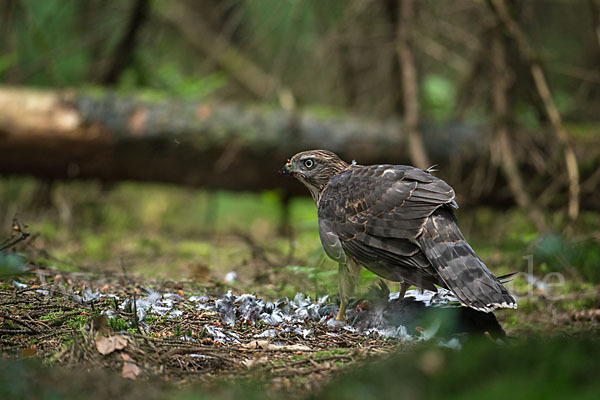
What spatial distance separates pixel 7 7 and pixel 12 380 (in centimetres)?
663

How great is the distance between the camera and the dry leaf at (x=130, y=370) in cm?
280

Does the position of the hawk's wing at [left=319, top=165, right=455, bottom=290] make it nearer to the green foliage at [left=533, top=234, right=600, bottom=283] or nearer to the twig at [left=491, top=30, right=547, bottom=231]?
the green foliage at [left=533, top=234, right=600, bottom=283]

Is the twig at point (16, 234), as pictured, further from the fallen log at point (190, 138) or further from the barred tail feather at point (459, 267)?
the fallen log at point (190, 138)

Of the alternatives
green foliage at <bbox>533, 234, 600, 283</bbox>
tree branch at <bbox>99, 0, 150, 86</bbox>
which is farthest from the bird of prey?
tree branch at <bbox>99, 0, 150, 86</bbox>

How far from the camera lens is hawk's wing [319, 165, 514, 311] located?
12.1ft

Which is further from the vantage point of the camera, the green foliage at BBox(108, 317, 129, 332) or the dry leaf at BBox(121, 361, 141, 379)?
the green foliage at BBox(108, 317, 129, 332)

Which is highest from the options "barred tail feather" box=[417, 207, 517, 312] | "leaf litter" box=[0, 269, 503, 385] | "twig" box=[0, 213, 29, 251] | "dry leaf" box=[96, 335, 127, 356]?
"barred tail feather" box=[417, 207, 517, 312]

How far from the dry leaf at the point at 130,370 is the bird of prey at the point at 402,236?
5.34 ft

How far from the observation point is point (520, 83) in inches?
282

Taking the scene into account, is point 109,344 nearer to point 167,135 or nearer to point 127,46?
point 167,135

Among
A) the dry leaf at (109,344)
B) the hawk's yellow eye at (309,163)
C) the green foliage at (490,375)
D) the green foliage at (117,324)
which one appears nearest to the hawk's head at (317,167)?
the hawk's yellow eye at (309,163)

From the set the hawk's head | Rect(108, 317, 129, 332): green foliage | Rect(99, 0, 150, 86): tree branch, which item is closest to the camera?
Result: Rect(108, 317, 129, 332): green foliage

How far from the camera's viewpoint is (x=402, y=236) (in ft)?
12.8

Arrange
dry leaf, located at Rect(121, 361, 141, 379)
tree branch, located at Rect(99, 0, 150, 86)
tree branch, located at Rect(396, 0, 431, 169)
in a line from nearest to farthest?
dry leaf, located at Rect(121, 361, 141, 379)
tree branch, located at Rect(396, 0, 431, 169)
tree branch, located at Rect(99, 0, 150, 86)
